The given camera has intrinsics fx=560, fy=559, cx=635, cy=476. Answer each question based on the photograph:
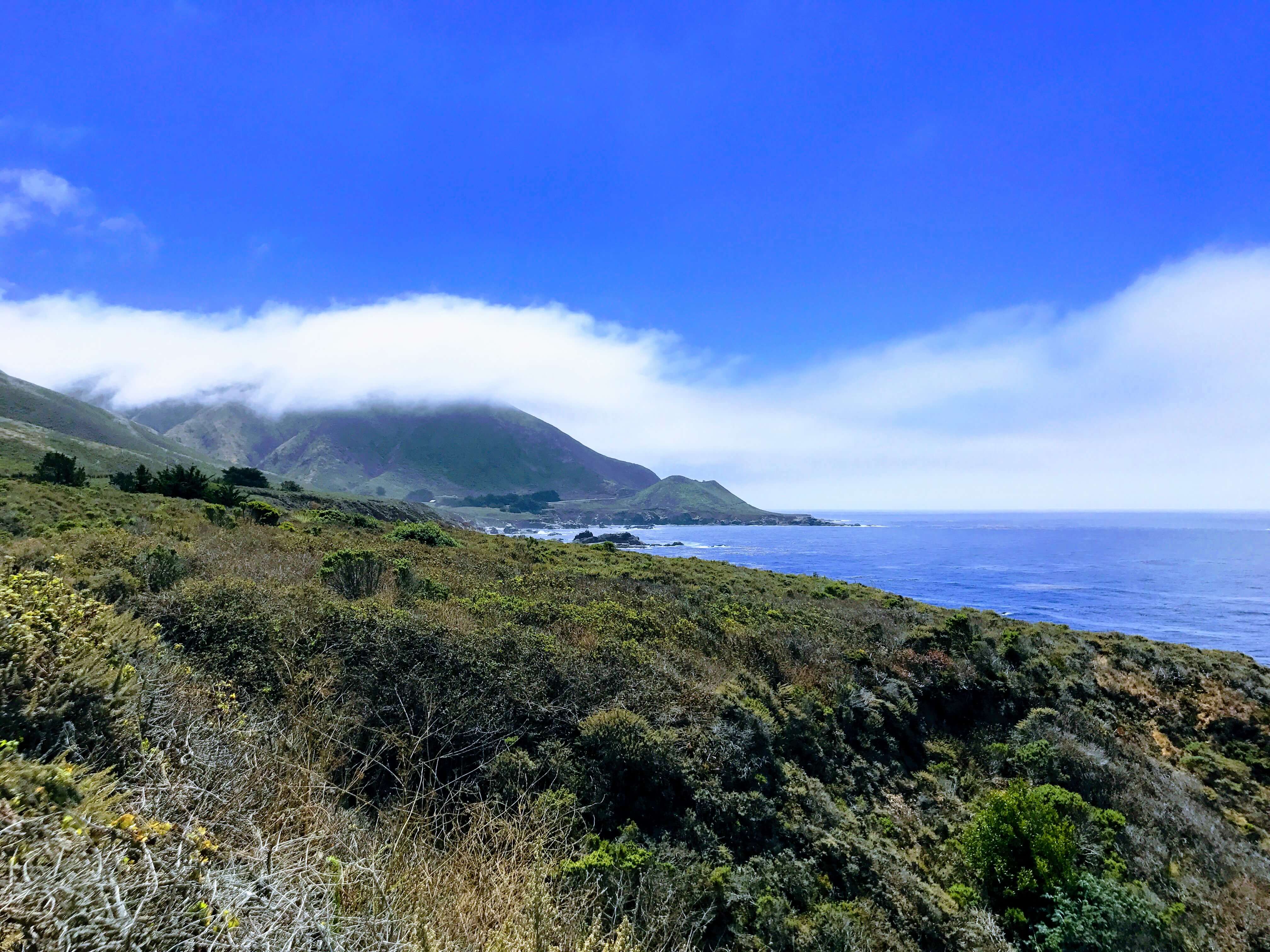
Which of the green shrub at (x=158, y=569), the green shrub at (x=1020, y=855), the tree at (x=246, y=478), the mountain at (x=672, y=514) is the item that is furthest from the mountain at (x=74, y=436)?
the mountain at (x=672, y=514)

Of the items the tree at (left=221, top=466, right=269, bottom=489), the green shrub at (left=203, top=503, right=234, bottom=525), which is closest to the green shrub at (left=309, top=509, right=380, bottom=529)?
the green shrub at (left=203, top=503, right=234, bottom=525)

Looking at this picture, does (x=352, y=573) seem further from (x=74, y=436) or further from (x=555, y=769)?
(x=74, y=436)

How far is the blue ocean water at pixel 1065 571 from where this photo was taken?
33.3m

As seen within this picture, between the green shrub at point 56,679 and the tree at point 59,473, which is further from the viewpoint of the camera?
the tree at point 59,473

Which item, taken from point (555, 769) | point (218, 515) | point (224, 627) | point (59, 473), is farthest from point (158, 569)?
point (59, 473)

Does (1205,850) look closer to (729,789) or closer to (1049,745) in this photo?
(1049,745)

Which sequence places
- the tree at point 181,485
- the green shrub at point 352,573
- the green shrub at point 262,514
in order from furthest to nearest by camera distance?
the tree at point 181,485 < the green shrub at point 262,514 < the green shrub at point 352,573

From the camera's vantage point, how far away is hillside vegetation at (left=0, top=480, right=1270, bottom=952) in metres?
3.04

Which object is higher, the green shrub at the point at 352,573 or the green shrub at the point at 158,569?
the green shrub at the point at 158,569

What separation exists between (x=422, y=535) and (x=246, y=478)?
32537 millimetres

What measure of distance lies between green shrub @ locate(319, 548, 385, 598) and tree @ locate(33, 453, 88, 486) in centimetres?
2199

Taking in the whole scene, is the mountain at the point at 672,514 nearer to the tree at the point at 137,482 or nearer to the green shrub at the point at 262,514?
the tree at the point at 137,482

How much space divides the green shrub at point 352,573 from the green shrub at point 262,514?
1026 centimetres

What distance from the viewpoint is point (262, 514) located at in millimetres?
20656
